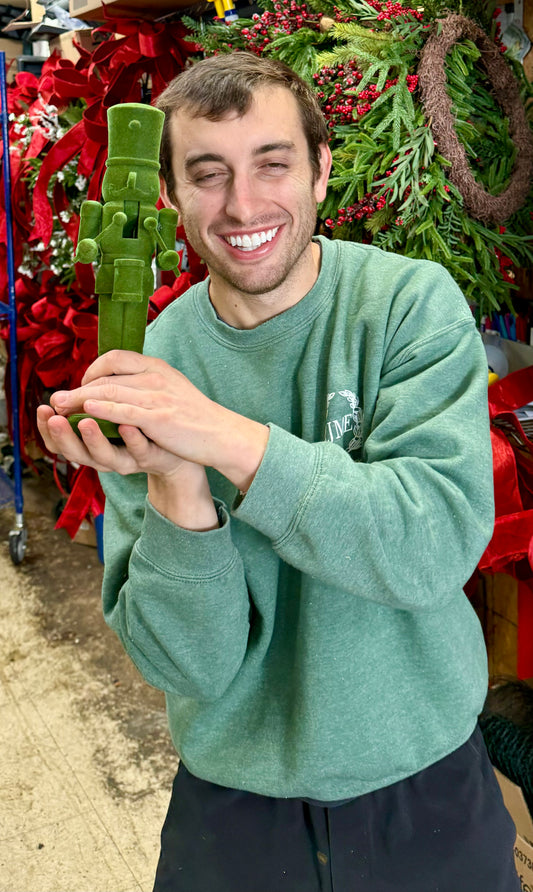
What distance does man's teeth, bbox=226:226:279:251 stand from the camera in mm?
1035

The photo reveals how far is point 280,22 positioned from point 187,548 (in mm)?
1132

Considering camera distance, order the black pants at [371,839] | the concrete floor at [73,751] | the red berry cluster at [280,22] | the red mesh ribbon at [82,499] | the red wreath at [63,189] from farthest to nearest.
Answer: the red mesh ribbon at [82,499], the red wreath at [63,189], the concrete floor at [73,751], the red berry cluster at [280,22], the black pants at [371,839]

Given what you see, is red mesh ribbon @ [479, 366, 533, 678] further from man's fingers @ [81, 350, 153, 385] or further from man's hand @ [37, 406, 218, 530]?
man's fingers @ [81, 350, 153, 385]

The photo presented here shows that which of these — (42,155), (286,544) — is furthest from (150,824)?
(42,155)

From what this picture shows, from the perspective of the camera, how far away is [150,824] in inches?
79.3

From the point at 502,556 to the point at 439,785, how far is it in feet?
1.46

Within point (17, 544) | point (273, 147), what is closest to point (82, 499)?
point (17, 544)

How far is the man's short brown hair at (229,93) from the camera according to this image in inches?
39.6

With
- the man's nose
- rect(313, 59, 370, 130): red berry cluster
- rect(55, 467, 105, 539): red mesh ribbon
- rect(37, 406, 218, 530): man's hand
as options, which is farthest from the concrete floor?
rect(313, 59, 370, 130): red berry cluster

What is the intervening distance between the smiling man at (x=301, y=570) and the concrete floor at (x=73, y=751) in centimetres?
84

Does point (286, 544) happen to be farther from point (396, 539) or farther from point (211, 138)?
point (211, 138)

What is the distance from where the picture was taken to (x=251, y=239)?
40.8 inches

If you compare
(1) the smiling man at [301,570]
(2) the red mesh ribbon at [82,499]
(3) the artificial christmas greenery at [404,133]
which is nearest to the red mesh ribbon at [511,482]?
(3) the artificial christmas greenery at [404,133]

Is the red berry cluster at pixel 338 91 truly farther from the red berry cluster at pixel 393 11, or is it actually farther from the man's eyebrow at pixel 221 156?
the man's eyebrow at pixel 221 156
